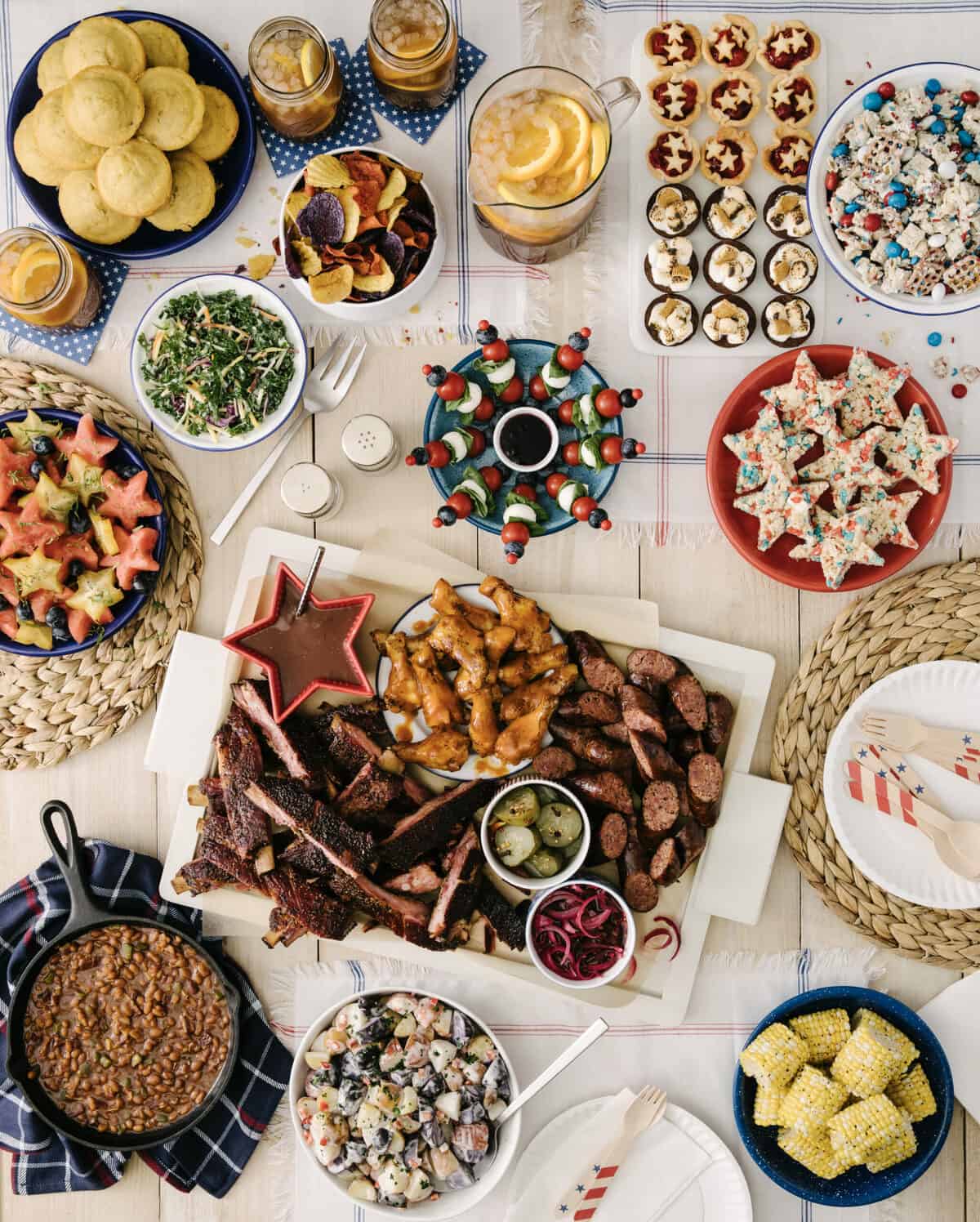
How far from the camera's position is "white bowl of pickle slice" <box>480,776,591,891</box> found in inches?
91.6

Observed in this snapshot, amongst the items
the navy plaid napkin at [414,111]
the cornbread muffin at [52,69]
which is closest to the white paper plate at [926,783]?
the navy plaid napkin at [414,111]

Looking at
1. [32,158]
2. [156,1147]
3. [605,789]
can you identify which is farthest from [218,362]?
[156,1147]

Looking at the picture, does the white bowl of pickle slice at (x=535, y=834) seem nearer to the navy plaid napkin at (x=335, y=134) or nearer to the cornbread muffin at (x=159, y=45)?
the navy plaid napkin at (x=335, y=134)

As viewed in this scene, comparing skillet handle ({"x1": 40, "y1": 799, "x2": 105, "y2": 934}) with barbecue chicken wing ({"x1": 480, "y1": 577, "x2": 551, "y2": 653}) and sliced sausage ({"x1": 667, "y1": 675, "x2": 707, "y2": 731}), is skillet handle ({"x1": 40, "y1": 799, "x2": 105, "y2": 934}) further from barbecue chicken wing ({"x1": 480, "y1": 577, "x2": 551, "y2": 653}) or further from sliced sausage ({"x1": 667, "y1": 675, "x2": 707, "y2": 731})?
sliced sausage ({"x1": 667, "y1": 675, "x2": 707, "y2": 731})

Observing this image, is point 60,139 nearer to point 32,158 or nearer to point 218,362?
point 32,158

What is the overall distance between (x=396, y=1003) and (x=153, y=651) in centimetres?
109

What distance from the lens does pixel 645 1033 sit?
2.53 m

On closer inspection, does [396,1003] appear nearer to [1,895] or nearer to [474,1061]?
[474,1061]

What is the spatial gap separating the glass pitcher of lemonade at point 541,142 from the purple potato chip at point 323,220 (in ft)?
1.07

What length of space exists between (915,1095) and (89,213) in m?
2.90

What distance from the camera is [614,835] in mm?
2379

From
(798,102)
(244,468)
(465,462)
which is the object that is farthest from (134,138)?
(798,102)

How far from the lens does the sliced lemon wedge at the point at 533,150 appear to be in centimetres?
222

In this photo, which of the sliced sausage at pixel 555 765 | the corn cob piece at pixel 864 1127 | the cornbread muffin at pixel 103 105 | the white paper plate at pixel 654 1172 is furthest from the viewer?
the white paper plate at pixel 654 1172
